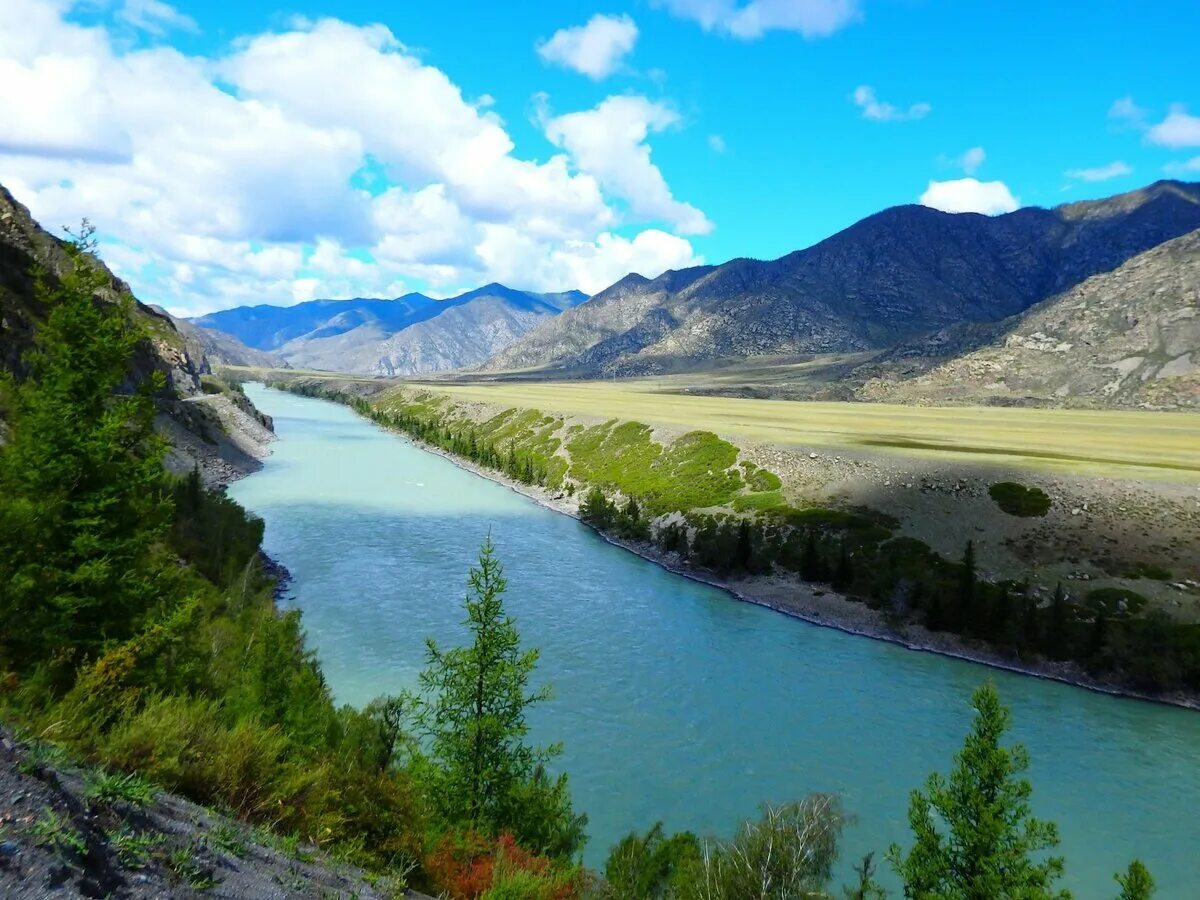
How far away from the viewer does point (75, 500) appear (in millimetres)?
15180

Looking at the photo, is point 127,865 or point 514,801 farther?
point 514,801

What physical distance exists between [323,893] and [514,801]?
988 cm

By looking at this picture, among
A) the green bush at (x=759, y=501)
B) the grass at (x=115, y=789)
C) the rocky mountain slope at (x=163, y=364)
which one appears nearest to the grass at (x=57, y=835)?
the grass at (x=115, y=789)

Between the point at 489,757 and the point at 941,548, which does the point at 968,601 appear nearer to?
the point at 941,548

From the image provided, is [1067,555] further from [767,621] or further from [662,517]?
[662,517]

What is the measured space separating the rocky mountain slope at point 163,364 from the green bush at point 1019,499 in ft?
183

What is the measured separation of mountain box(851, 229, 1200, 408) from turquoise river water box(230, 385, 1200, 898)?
142 meters

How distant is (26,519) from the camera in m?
14.3

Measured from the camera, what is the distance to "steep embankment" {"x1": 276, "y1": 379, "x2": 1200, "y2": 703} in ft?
128

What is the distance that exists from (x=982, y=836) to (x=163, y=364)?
109 metres

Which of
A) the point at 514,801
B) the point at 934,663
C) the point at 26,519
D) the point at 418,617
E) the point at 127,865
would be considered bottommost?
the point at 934,663

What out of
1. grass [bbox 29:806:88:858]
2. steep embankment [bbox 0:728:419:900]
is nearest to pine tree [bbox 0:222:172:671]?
steep embankment [bbox 0:728:419:900]

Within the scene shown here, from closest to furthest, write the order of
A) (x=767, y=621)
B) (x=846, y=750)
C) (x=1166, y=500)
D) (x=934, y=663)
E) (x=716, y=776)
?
(x=716, y=776) < (x=846, y=750) < (x=934, y=663) < (x=767, y=621) < (x=1166, y=500)

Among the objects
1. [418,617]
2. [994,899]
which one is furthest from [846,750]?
[418,617]
